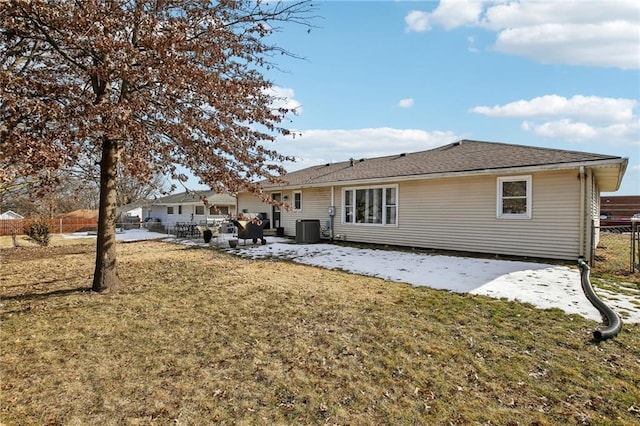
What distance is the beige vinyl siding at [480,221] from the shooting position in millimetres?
9492

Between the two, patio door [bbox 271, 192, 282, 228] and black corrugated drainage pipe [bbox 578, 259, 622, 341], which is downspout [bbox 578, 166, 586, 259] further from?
patio door [bbox 271, 192, 282, 228]

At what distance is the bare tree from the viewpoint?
430 cm

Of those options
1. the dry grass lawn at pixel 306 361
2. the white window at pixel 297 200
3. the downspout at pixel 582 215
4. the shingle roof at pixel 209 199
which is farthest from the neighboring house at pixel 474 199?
the shingle roof at pixel 209 199

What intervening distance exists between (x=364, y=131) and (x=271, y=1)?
19562 mm

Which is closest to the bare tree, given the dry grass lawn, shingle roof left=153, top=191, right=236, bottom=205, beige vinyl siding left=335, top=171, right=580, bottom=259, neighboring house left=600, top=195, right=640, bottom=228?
the dry grass lawn

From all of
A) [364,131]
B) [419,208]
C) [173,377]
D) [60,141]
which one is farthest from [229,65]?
[364,131]

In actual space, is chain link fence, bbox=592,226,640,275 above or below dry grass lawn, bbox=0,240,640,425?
above

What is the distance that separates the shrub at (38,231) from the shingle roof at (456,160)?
990 cm

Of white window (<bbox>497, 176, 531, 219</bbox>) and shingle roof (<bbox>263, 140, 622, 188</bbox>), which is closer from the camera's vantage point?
shingle roof (<bbox>263, 140, 622, 188</bbox>)

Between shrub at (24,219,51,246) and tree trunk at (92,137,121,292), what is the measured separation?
11922 millimetres

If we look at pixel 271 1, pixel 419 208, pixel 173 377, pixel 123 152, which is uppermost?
pixel 271 1

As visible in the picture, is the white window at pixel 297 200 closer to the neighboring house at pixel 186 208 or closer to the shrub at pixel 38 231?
the shrub at pixel 38 231

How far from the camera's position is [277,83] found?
6.41 metres

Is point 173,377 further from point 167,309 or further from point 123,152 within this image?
point 123,152
